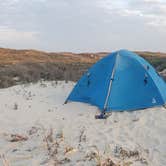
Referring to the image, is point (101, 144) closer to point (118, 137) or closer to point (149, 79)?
point (118, 137)

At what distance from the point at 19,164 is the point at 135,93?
188 inches

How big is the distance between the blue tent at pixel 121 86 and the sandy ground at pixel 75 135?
30 cm

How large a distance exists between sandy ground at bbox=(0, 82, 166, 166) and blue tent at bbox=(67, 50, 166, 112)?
0.30 metres

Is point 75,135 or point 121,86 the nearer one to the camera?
point 75,135

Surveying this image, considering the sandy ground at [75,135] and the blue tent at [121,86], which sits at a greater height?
the blue tent at [121,86]

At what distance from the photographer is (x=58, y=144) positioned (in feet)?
22.8

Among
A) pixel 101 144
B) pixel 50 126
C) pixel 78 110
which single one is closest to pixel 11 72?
pixel 78 110

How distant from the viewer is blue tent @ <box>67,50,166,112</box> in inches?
397

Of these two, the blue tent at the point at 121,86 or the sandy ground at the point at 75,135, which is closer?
the sandy ground at the point at 75,135

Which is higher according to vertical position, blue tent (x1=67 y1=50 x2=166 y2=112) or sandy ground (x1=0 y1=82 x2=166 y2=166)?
blue tent (x1=67 y1=50 x2=166 y2=112)

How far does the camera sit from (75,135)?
794cm

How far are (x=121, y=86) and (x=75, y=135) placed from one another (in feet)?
9.26

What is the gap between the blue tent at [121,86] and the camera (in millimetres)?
10094

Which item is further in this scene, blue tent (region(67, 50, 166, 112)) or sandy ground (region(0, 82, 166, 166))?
blue tent (region(67, 50, 166, 112))
